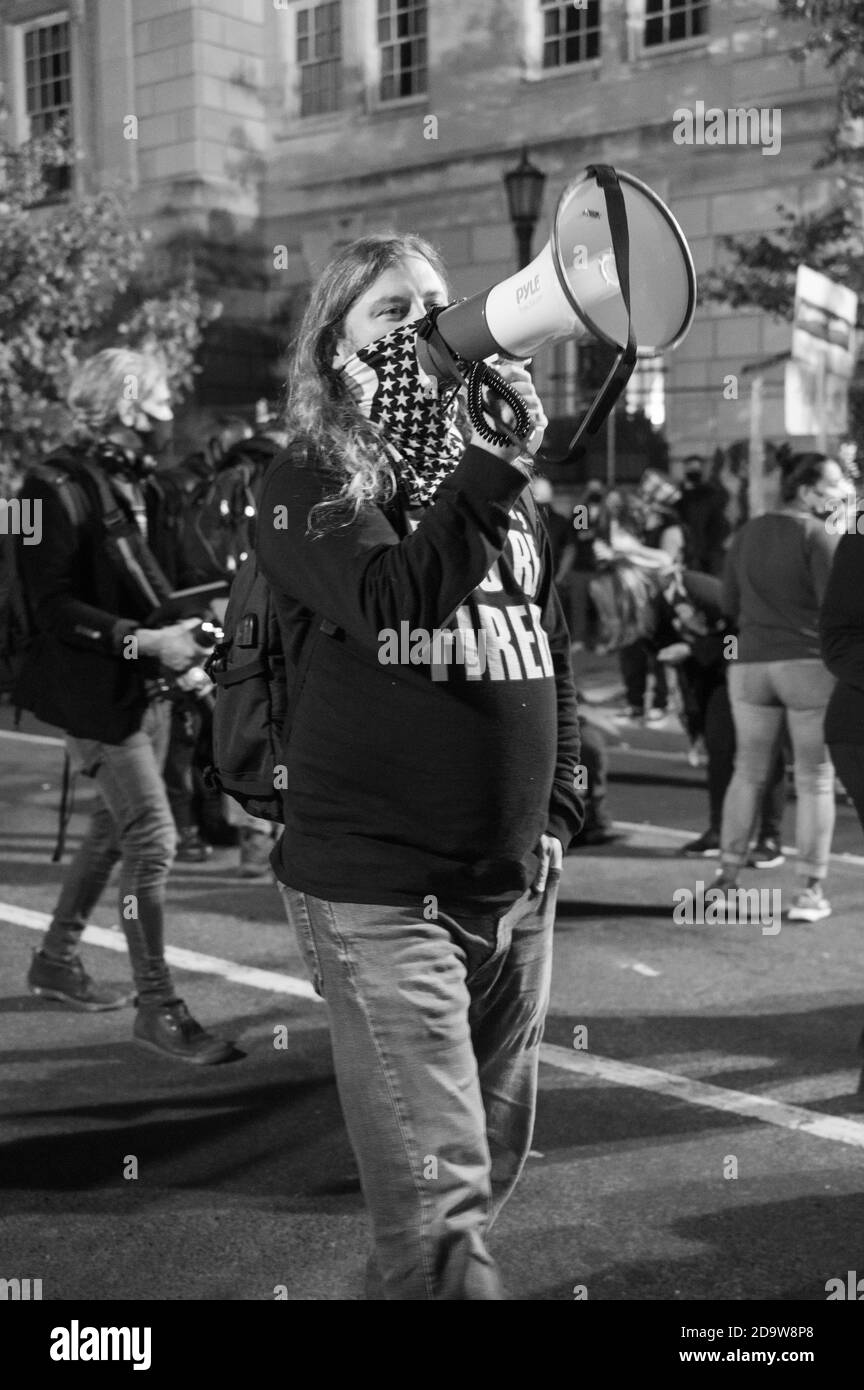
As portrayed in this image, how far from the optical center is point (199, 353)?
20.7m

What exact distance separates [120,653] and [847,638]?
2.04 m

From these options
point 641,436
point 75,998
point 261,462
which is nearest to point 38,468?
point 75,998

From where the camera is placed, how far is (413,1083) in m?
2.36

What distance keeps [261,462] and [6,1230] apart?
12.7 ft

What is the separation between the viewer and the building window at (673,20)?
18.2 m

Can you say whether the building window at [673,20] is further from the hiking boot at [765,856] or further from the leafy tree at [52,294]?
the hiking boot at [765,856]

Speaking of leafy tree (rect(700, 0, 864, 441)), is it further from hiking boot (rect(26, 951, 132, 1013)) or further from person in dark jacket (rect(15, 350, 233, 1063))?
hiking boot (rect(26, 951, 132, 1013))

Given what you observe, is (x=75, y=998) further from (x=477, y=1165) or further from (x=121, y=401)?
(x=477, y=1165)

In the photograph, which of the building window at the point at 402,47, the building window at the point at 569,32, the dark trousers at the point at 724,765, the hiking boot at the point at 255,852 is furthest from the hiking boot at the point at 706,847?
the building window at the point at 402,47

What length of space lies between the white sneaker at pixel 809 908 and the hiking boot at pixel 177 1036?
8.51ft

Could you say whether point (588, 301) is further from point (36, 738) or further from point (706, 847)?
point (36, 738)

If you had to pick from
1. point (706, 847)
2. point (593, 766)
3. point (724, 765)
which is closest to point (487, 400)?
point (593, 766)

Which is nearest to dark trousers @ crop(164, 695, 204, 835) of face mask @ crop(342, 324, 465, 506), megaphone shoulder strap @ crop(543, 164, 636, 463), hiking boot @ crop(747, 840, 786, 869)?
hiking boot @ crop(747, 840, 786, 869)

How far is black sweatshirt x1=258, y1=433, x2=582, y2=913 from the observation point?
231cm
